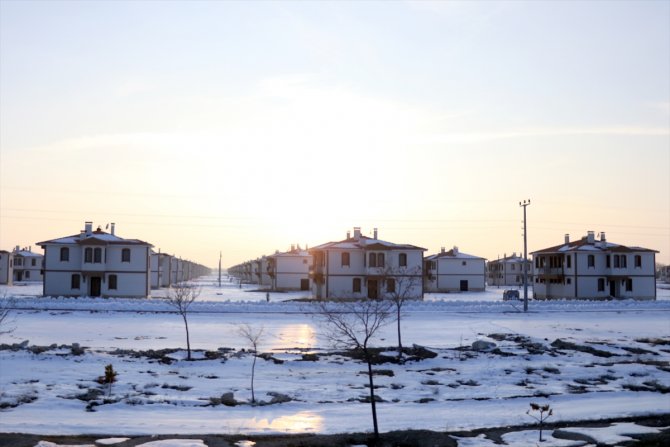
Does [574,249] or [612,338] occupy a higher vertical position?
[574,249]

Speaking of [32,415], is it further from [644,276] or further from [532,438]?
[644,276]

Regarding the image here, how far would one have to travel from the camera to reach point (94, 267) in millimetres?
63844

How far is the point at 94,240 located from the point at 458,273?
54.2 m

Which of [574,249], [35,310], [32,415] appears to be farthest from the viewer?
[574,249]

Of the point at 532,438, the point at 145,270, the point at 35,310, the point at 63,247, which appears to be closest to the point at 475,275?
the point at 145,270

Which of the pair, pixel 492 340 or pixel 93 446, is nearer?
pixel 93 446

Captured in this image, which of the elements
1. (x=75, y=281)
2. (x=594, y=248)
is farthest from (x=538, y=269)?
(x=75, y=281)

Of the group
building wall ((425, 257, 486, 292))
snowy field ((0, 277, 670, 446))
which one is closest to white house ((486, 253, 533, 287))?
building wall ((425, 257, 486, 292))

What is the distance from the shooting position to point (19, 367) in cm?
2392

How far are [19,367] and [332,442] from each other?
14.7 metres

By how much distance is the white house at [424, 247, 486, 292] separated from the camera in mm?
96312

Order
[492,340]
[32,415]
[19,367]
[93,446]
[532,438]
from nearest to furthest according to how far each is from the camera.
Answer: [93,446] → [532,438] → [32,415] → [19,367] → [492,340]

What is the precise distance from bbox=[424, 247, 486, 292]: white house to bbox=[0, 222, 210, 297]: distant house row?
4572cm

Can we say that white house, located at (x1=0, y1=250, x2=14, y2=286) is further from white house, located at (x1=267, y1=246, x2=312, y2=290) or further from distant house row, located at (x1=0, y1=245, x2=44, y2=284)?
white house, located at (x1=267, y1=246, x2=312, y2=290)
